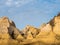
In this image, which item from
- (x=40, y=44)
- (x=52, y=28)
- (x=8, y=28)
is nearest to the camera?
(x=40, y=44)

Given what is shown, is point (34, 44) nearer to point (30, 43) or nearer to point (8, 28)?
point (30, 43)

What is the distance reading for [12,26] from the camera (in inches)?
3644

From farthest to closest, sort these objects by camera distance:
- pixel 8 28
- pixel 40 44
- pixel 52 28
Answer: pixel 8 28 → pixel 52 28 → pixel 40 44

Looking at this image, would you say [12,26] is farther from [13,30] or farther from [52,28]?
[52,28]

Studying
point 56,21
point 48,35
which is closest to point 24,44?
point 48,35

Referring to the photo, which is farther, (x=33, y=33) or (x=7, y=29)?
(x=33, y=33)

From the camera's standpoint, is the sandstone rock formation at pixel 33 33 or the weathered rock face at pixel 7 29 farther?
the weathered rock face at pixel 7 29

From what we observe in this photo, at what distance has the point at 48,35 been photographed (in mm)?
79562

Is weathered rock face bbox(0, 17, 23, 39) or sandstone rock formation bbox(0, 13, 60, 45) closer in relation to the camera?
sandstone rock formation bbox(0, 13, 60, 45)

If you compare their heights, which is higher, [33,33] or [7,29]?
[7,29]

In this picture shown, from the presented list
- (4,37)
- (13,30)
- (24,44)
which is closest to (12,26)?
(13,30)

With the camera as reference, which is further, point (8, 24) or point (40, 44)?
point (8, 24)

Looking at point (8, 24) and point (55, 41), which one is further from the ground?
point (8, 24)

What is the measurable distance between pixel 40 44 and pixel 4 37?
13.3 meters
